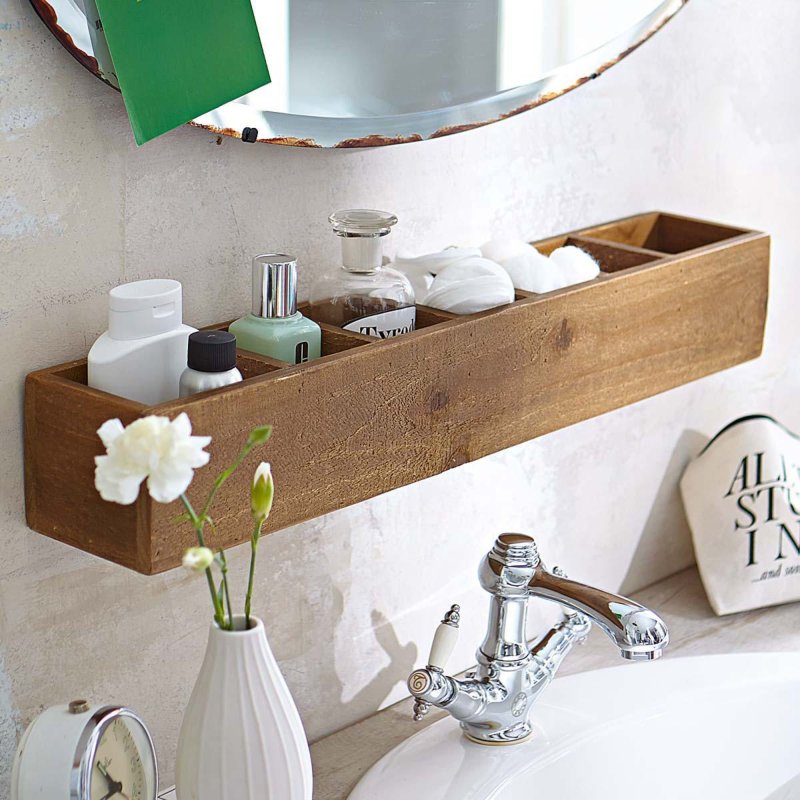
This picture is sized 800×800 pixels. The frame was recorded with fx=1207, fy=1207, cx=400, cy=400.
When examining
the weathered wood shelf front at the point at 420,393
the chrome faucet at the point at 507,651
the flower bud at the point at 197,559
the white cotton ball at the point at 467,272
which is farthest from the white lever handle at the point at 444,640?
the flower bud at the point at 197,559

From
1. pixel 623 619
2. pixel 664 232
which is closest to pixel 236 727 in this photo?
pixel 623 619

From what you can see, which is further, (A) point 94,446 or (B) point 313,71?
(B) point 313,71

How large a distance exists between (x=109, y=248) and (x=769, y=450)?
28.6 inches

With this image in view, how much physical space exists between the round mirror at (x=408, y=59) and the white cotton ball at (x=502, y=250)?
9cm

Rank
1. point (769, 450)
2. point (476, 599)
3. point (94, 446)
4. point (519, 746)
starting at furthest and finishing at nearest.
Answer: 1. point (769, 450)
2. point (476, 599)
3. point (519, 746)
4. point (94, 446)

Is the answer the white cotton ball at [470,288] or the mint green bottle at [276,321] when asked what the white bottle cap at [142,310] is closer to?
the mint green bottle at [276,321]

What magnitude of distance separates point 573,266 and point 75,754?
505 mm

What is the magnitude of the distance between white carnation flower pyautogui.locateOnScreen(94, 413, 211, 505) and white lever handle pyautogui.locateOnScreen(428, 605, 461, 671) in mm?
403

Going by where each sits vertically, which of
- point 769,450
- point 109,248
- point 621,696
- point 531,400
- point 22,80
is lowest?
point 621,696

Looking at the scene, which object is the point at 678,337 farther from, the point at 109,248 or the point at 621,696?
the point at 109,248

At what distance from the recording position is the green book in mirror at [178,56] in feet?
2.21

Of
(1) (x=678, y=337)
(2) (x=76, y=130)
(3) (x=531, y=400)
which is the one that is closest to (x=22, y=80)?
(2) (x=76, y=130)

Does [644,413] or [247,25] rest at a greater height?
[247,25]

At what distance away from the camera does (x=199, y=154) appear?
30.3 inches
